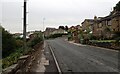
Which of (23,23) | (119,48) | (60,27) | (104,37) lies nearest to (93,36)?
(104,37)

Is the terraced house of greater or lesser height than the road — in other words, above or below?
above

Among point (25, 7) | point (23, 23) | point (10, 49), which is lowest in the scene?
point (10, 49)

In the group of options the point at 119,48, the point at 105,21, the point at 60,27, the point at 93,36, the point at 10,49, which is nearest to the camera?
the point at 119,48

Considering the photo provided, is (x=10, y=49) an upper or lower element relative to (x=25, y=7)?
lower

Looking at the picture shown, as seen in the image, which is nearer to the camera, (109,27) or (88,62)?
(88,62)

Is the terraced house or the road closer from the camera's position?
the road

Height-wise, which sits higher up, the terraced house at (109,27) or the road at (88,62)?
the terraced house at (109,27)

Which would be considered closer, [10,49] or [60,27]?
[10,49]

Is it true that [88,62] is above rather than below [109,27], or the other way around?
below

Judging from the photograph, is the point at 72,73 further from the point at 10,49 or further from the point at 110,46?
the point at 10,49

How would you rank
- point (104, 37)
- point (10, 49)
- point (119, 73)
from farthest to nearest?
point (104, 37), point (10, 49), point (119, 73)

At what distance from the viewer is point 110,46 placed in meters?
39.0

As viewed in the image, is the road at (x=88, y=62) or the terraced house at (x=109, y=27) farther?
the terraced house at (x=109, y=27)

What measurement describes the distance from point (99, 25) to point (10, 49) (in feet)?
136
